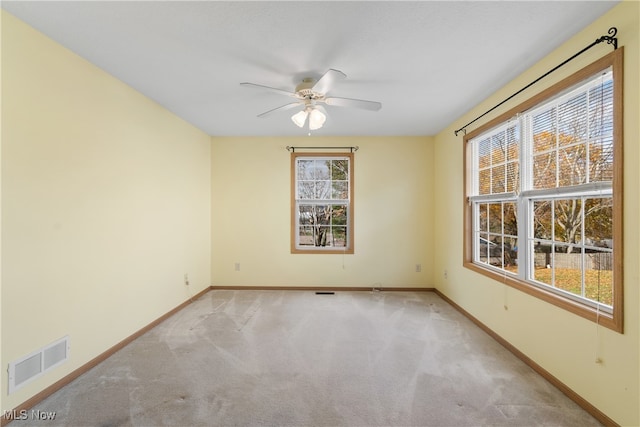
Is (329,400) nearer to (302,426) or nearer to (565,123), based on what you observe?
(302,426)

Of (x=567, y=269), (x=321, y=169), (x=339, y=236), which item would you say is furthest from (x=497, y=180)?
(x=321, y=169)

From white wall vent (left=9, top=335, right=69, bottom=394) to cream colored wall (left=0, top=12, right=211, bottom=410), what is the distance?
4cm

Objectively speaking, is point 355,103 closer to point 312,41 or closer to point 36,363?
point 312,41

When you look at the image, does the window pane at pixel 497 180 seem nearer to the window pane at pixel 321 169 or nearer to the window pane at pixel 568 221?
the window pane at pixel 568 221

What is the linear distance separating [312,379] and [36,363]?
1.83 metres

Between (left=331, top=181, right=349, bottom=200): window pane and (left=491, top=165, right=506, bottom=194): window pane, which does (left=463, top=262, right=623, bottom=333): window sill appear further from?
(left=331, top=181, right=349, bottom=200): window pane

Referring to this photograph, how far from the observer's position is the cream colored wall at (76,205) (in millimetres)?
1631

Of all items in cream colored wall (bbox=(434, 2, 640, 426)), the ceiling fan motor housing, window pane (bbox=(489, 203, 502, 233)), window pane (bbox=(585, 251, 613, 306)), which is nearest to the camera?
cream colored wall (bbox=(434, 2, 640, 426))

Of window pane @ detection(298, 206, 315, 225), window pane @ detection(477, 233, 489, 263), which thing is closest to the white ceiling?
window pane @ detection(477, 233, 489, 263)

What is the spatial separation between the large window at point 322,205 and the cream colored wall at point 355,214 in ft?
0.42

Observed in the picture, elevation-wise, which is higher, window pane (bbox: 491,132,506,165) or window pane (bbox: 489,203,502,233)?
window pane (bbox: 491,132,506,165)

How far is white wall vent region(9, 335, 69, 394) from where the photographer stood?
5.35 ft

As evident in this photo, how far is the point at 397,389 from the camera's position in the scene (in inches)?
74.3

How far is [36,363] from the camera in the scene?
1.75 metres
